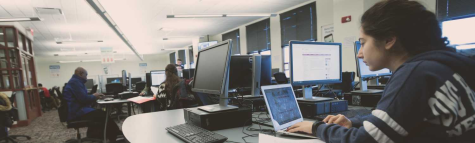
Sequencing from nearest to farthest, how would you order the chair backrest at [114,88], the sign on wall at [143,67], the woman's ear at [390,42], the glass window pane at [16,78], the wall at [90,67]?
the woman's ear at [390,42], the glass window pane at [16,78], the chair backrest at [114,88], the wall at [90,67], the sign on wall at [143,67]

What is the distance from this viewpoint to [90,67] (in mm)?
15523

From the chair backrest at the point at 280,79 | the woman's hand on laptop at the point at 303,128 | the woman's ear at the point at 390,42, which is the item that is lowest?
the woman's hand on laptop at the point at 303,128

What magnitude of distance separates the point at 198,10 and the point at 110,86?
276 centimetres

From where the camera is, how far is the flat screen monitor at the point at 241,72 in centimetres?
163

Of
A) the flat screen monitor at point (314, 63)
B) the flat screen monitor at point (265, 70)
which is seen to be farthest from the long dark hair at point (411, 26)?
the flat screen monitor at point (265, 70)

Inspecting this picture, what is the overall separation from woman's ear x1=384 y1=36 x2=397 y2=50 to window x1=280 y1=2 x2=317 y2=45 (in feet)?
16.1

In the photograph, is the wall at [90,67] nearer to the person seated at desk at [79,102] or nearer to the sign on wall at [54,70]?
the sign on wall at [54,70]

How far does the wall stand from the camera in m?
14.5

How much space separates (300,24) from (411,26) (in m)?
5.29

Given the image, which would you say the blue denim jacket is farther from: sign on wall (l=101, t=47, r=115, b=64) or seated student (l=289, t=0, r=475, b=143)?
sign on wall (l=101, t=47, r=115, b=64)

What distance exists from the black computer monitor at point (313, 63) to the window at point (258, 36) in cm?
531

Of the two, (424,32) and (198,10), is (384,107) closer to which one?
(424,32)

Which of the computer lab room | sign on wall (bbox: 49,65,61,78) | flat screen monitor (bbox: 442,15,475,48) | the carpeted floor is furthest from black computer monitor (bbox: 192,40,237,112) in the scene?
sign on wall (bbox: 49,65,61,78)

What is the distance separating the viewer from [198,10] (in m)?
5.67
